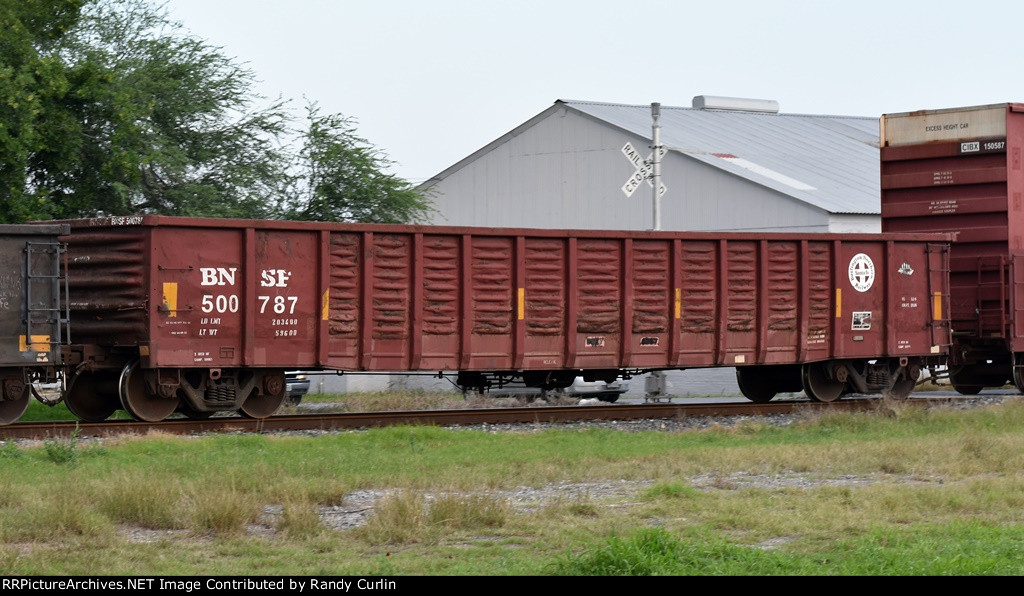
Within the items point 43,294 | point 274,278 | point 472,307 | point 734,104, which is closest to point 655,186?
point 472,307

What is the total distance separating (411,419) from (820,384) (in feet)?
25.5

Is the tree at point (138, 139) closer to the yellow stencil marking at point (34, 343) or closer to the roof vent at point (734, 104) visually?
the yellow stencil marking at point (34, 343)

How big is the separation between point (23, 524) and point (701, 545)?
495 centimetres

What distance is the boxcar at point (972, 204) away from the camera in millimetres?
21500

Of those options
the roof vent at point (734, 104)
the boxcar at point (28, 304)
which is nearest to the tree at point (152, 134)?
the boxcar at point (28, 304)

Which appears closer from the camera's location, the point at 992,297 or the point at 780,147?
the point at 992,297

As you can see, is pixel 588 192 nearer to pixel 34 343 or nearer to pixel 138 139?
pixel 138 139

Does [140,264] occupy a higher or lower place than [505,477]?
higher

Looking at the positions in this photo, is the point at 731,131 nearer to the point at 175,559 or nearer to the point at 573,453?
the point at 573,453

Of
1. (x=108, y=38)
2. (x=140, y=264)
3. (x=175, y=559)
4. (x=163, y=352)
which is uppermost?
(x=108, y=38)

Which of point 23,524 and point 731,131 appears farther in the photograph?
point 731,131

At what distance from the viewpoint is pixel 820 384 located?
2142cm

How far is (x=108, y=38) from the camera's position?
93.7 feet
